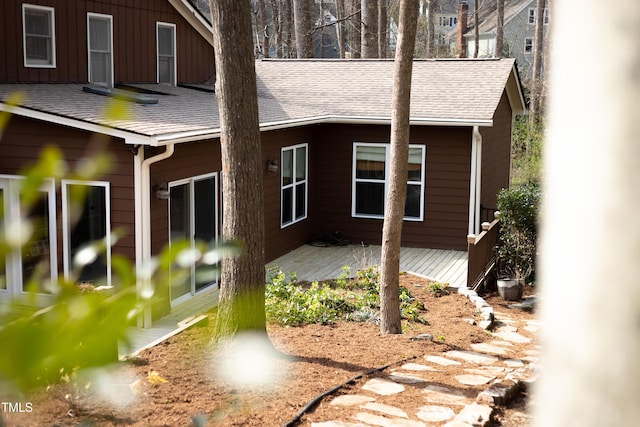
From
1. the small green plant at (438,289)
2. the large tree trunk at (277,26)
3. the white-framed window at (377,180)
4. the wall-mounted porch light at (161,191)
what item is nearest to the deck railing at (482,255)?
the small green plant at (438,289)

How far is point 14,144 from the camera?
9.75 metres

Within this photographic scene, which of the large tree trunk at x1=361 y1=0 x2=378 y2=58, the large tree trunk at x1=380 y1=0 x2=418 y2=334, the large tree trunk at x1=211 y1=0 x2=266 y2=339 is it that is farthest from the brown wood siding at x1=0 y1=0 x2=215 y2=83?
the large tree trunk at x1=380 y1=0 x2=418 y2=334

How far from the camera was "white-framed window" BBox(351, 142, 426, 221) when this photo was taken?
14.5 meters

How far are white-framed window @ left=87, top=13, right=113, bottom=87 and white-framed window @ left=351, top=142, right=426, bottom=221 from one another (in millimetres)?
4615

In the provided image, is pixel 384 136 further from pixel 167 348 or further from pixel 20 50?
pixel 167 348

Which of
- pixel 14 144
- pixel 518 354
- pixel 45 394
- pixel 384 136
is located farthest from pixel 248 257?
pixel 384 136

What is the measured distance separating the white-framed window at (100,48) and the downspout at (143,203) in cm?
434

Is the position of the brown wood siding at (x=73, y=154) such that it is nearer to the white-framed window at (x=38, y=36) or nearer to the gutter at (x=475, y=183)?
the white-framed window at (x=38, y=36)

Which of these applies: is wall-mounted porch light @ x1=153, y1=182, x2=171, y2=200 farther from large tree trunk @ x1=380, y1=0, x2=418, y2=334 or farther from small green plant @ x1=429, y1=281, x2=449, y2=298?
small green plant @ x1=429, y1=281, x2=449, y2=298

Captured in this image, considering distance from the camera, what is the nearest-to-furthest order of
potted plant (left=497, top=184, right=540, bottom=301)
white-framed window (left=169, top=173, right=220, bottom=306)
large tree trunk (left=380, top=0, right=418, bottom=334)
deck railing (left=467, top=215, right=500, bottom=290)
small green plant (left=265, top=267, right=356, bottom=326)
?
large tree trunk (left=380, top=0, right=418, bottom=334) < small green plant (left=265, top=267, right=356, bottom=326) < white-framed window (left=169, top=173, right=220, bottom=306) < deck railing (left=467, top=215, right=500, bottom=290) < potted plant (left=497, top=184, right=540, bottom=301)

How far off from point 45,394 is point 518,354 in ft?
15.2

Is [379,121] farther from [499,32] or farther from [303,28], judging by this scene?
[499,32]

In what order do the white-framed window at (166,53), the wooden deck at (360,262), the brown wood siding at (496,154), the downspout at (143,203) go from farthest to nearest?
the brown wood siding at (496,154) → the white-framed window at (166,53) → the wooden deck at (360,262) → the downspout at (143,203)

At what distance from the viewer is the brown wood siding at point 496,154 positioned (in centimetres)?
1530
